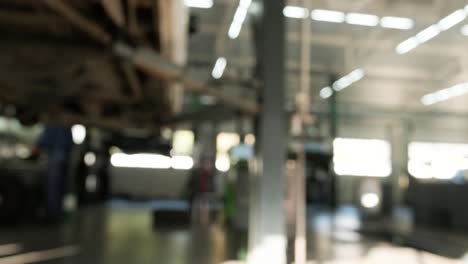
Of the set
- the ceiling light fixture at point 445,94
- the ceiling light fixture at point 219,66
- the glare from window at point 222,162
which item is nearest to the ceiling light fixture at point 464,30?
the ceiling light fixture at point 445,94

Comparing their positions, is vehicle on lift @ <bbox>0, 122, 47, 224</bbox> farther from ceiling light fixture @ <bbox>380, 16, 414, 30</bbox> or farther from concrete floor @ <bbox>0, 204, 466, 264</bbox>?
ceiling light fixture @ <bbox>380, 16, 414, 30</bbox>

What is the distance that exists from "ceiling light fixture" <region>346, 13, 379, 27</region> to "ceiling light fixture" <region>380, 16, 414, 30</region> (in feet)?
0.49

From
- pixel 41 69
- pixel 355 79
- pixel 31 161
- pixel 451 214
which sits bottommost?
pixel 451 214

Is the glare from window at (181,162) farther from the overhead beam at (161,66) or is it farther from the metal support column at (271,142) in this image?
the metal support column at (271,142)

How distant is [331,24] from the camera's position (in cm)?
878

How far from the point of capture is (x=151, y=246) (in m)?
4.06

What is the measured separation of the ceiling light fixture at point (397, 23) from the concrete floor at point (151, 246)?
4.57 m

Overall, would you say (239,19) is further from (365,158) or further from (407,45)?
(365,158)

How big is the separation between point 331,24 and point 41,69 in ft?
22.2

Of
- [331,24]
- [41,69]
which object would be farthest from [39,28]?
[331,24]

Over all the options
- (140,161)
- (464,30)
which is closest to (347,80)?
(464,30)

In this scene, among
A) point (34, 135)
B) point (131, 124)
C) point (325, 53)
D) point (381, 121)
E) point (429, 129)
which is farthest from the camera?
point (429, 129)

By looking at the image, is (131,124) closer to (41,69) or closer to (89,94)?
(89,94)

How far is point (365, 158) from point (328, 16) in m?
12.5
